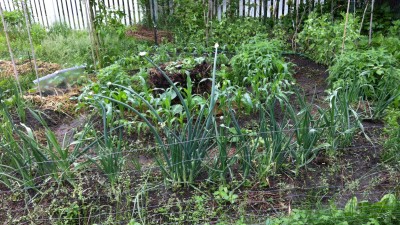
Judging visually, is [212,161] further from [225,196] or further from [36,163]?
[36,163]

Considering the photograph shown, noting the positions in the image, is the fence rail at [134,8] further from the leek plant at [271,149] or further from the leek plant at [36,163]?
the leek plant at [271,149]

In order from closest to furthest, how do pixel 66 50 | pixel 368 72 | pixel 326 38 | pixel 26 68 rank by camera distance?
pixel 368 72 → pixel 326 38 → pixel 26 68 → pixel 66 50

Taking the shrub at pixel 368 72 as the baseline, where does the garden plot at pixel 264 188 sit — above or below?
below

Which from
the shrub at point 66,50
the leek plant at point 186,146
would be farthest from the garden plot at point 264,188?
the shrub at point 66,50

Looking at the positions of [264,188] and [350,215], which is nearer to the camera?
[350,215]

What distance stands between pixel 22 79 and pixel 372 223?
421cm

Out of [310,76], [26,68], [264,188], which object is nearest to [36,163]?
[264,188]

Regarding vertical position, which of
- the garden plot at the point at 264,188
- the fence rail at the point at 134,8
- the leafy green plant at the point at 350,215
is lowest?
the garden plot at the point at 264,188

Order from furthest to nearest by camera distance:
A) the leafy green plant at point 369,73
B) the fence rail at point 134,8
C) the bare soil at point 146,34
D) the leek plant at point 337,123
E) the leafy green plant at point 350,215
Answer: the fence rail at point 134,8 → the bare soil at point 146,34 → the leafy green plant at point 369,73 → the leek plant at point 337,123 → the leafy green plant at point 350,215

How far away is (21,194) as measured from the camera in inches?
111

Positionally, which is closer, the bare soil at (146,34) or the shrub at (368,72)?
the shrub at (368,72)

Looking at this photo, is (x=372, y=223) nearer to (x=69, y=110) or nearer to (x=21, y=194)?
(x=21, y=194)

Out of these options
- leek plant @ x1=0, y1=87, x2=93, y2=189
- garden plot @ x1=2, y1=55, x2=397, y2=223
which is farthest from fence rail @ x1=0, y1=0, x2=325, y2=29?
garden plot @ x1=2, y1=55, x2=397, y2=223

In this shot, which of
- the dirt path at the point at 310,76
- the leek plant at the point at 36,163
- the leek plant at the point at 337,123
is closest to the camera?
the leek plant at the point at 36,163
